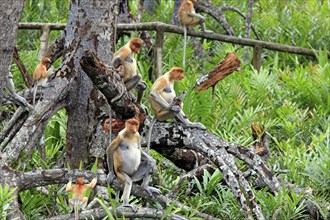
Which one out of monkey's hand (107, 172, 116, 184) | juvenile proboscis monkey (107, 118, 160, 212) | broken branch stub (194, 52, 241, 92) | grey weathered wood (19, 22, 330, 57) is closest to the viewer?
juvenile proboscis monkey (107, 118, 160, 212)

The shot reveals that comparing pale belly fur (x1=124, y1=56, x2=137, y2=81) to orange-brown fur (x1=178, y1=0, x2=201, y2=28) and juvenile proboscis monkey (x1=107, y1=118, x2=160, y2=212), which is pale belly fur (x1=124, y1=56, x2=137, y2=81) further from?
orange-brown fur (x1=178, y1=0, x2=201, y2=28)

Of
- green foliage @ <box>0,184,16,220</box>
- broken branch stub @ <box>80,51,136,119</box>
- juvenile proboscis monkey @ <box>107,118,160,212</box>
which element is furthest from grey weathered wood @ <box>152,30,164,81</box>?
green foliage @ <box>0,184,16,220</box>

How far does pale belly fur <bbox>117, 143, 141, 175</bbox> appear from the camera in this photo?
6855mm

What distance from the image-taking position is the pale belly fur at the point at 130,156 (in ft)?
22.5

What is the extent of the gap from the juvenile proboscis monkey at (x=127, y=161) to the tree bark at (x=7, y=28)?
101 centimetres

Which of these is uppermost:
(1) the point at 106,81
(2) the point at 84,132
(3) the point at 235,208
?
(1) the point at 106,81

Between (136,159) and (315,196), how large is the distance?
196 cm

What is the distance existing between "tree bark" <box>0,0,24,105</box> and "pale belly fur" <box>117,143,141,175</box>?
1070mm

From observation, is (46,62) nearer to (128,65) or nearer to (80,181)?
(128,65)

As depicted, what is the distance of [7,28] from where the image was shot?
Result: 597cm

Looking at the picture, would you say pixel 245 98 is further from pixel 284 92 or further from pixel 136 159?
pixel 136 159

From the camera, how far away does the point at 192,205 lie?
309 inches

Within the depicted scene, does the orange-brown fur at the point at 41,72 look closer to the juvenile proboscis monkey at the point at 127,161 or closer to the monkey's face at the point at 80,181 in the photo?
the juvenile proboscis monkey at the point at 127,161

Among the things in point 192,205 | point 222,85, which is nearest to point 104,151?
point 192,205
